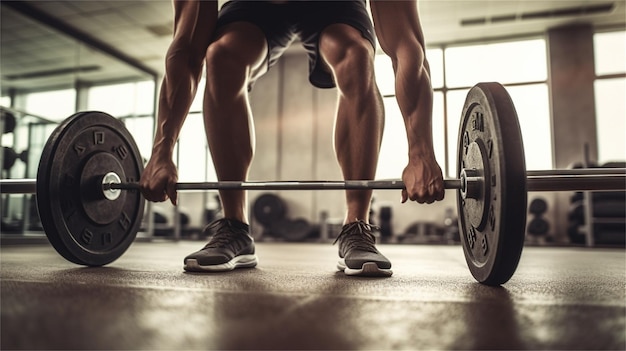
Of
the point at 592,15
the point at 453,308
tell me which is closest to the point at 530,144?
the point at 592,15

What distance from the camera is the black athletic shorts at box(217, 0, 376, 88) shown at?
1.33 metres

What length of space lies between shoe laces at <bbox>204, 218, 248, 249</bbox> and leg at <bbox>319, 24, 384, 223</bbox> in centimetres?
30

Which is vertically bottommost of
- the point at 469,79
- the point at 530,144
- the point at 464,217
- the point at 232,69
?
the point at 464,217

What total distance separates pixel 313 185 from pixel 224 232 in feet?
0.99

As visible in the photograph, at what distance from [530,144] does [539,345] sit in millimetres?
6333

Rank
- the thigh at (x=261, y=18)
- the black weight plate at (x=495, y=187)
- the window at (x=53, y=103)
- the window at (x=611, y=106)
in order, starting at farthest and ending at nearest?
the window at (x=53, y=103), the window at (x=611, y=106), the thigh at (x=261, y=18), the black weight plate at (x=495, y=187)

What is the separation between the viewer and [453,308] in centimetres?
70

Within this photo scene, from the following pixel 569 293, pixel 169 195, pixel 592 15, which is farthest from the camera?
pixel 592 15

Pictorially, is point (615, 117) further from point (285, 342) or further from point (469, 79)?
point (285, 342)

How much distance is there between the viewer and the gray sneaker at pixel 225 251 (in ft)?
3.89

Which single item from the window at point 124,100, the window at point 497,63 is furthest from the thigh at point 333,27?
the window at point 124,100

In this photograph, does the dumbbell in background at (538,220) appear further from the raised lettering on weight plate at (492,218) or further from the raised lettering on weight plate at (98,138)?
the raised lettering on weight plate at (98,138)

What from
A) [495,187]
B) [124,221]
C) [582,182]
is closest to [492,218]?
[495,187]

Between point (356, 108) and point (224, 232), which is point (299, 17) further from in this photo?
point (224, 232)
